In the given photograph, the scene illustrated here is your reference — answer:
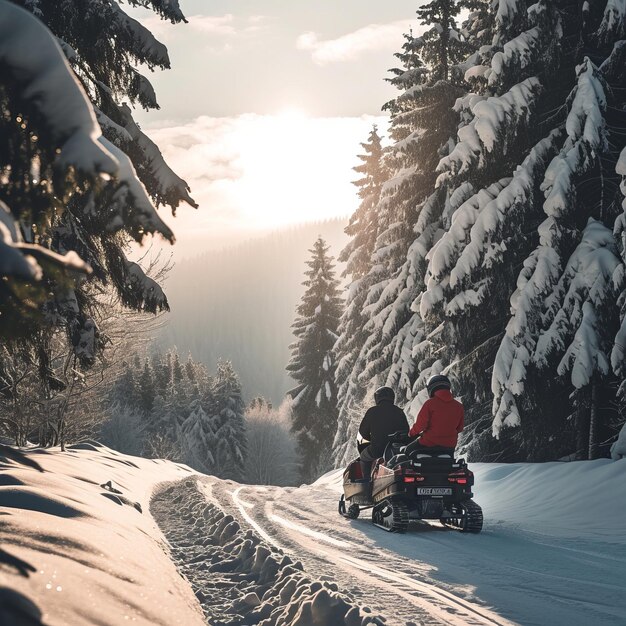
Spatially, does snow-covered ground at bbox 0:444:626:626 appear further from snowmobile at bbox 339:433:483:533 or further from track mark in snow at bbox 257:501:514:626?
snowmobile at bbox 339:433:483:533

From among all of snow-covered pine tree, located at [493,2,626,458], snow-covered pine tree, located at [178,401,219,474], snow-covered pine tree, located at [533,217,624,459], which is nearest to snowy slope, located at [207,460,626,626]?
snow-covered pine tree, located at [493,2,626,458]

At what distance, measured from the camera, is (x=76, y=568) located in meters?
4.04

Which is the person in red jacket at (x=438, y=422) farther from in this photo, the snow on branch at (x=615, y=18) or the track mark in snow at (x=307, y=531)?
the snow on branch at (x=615, y=18)

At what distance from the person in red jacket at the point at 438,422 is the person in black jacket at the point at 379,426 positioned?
1227 millimetres

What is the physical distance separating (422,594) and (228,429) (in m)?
64.3

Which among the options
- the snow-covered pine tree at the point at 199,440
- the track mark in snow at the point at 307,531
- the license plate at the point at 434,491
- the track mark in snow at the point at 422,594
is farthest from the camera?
the snow-covered pine tree at the point at 199,440

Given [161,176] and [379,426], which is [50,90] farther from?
[379,426]

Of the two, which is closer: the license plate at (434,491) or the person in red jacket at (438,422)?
the license plate at (434,491)

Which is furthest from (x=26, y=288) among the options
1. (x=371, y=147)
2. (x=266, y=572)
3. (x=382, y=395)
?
(x=371, y=147)

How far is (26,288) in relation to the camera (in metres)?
2.47

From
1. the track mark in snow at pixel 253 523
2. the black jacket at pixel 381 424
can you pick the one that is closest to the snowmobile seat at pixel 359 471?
the black jacket at pixel 381 424

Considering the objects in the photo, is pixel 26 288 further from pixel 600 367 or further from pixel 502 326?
pixel 502 326

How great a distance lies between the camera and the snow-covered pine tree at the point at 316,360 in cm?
4334

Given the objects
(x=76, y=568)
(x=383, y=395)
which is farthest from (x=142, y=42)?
(x=76, y=568)
